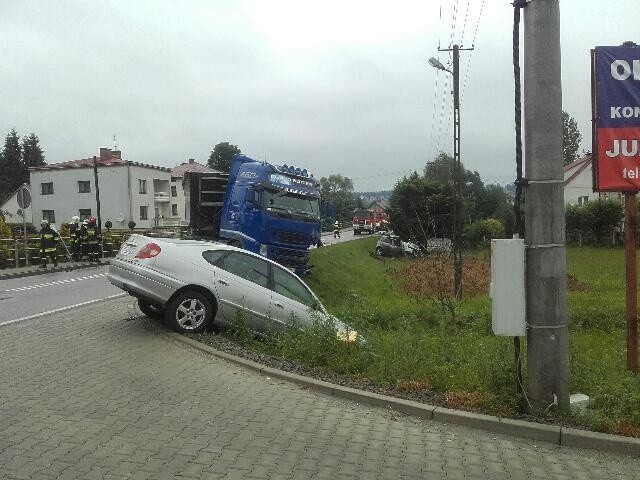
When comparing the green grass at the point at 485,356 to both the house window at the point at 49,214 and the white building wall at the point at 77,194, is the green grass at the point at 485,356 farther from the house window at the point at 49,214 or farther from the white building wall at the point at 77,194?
the house window at the point at 49,214

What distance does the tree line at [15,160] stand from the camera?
97.1m

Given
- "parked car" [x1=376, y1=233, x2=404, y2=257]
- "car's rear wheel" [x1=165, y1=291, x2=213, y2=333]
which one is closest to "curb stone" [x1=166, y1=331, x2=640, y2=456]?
"car's rear wheel" [x1=165, y1=291, x2=213, y2=333]

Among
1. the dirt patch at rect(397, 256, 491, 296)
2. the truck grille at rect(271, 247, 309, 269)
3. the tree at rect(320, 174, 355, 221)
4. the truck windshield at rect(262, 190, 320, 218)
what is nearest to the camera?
the dirt patch at rect(397, 256, 491, 296)

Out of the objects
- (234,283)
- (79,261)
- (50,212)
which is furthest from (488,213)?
(234,283)

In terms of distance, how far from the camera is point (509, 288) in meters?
5.84

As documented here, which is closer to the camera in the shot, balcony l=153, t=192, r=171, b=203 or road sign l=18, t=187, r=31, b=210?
road sign l=18, t=187, r=31, b=210

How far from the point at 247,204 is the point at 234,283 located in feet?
31.7

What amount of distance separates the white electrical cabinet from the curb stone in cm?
77

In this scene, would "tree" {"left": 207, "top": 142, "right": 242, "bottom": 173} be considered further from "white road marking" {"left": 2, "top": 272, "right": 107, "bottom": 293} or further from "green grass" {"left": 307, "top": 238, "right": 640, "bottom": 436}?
"green grass" {"left": 307, "top": 238, "right": 640, "bottom": 436}

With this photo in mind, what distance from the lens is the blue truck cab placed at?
19031 millimetres

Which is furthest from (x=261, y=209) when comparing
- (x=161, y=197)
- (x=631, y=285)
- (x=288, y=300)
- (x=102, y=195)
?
(x=161, y=197)

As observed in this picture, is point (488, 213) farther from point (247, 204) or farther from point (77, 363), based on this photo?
point (77, 363)

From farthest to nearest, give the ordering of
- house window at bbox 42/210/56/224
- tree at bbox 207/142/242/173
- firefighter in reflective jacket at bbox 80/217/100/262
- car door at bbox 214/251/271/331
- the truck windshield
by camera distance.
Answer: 1. tree at bbox 207/142/242/173
2. house window at bbox 42/210/56/224
3. firefighter in reflective jacket at bbox 80/217/100/262
4. the truck windshield
5. car door at bbox 214/251/271/331

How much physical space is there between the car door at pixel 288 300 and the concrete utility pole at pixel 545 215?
3970mm
